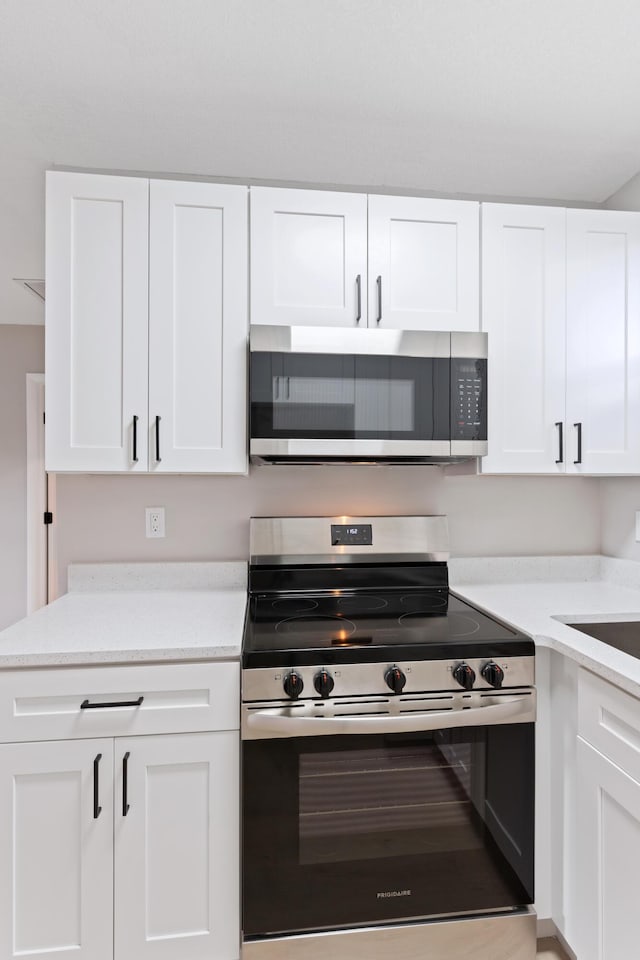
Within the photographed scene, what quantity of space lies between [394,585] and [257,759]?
0.82 metres

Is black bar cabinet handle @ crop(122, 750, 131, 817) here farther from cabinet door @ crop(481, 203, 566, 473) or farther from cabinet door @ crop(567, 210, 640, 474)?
cabinet door @ crop(567, 210, 640, 474)

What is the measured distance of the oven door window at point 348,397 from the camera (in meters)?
1.64

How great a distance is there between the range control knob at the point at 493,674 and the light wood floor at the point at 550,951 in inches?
31.5

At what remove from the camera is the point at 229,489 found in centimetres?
202

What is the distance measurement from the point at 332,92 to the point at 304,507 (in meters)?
1.32

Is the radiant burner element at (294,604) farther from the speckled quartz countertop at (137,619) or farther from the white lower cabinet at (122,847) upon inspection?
the white lower cabinet at (122,847)

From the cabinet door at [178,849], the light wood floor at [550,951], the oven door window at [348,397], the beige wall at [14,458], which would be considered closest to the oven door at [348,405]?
the oven door window at [348,397]

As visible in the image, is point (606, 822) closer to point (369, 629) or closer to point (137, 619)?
point (369, 629)

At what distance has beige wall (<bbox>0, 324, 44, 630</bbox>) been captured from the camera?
3.62 metres

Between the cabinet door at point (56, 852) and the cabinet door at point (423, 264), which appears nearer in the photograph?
the cabinet door at point (56, 852)

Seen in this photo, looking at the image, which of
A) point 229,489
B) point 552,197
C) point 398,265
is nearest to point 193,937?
point 229,489

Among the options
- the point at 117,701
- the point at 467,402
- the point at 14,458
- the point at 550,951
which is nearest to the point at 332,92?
the point at 467,402

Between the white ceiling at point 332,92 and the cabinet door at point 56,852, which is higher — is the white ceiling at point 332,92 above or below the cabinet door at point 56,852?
above

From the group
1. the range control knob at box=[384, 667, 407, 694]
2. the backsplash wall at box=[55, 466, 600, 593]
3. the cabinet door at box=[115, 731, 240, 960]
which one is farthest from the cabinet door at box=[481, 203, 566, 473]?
Result: the cabinet door at box=[115, 731, 240, 960]
